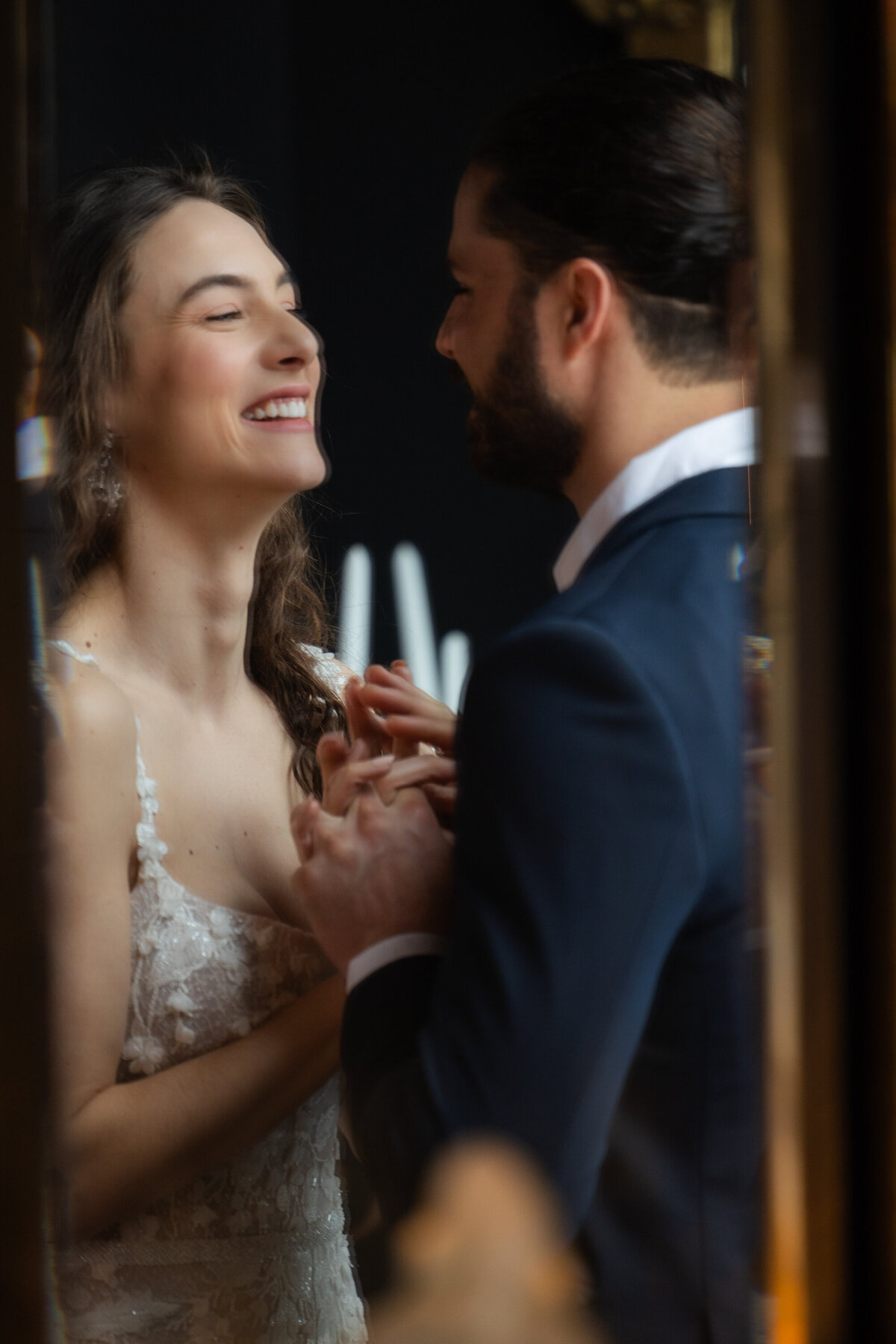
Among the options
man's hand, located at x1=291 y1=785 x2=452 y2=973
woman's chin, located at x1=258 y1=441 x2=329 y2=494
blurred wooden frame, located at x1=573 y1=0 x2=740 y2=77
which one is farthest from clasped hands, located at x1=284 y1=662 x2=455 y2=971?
blurred wooden frame, located at x1=573 y1=0 x2=740 y2=77

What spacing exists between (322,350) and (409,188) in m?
0.09

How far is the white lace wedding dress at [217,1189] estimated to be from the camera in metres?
0.63

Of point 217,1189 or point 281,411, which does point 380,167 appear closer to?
point 281,411

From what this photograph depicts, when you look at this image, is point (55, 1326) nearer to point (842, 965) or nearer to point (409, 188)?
point (842, 965)

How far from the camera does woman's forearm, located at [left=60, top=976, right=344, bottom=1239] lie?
616mm

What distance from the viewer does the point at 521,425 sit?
1.97ft

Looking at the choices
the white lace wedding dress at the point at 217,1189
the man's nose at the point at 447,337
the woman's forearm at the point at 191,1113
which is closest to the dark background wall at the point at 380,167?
the man's nose at the point at 447,337

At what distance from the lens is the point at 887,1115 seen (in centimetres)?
52

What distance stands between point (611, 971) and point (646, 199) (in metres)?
0.36

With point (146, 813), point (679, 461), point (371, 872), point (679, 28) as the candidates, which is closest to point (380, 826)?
point (371, 872)

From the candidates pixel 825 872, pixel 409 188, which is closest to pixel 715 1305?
pixel 825 872

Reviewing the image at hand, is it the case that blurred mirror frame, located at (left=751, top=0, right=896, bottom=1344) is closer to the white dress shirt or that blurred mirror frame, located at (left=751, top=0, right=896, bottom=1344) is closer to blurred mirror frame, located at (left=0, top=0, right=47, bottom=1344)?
the white dress shirt

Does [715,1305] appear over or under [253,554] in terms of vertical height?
under

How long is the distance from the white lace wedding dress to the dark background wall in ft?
0.37
